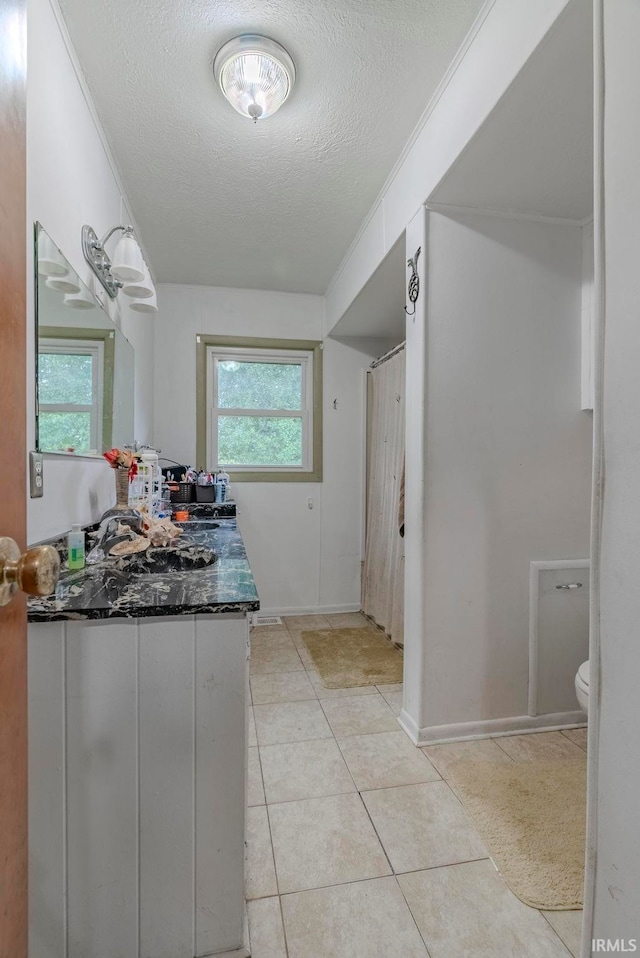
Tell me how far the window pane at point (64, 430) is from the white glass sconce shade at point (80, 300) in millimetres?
363

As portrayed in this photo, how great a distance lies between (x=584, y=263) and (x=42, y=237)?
6.96 ft

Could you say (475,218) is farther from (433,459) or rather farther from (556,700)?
(556,700)

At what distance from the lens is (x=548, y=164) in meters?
1.62

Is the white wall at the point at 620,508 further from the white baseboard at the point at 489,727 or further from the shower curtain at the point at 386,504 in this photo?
the shower curtain at the point at 386,504

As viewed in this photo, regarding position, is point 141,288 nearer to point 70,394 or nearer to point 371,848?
point 70,394

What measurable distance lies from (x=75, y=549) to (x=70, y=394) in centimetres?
54

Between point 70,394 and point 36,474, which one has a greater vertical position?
point 70,394

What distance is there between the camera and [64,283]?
56.1 inches

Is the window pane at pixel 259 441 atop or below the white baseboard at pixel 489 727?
atop

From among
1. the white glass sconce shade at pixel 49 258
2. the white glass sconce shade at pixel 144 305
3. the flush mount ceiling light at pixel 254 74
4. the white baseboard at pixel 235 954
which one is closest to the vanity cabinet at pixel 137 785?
the white baseboard at pixel 235 954

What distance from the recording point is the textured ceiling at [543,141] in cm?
119

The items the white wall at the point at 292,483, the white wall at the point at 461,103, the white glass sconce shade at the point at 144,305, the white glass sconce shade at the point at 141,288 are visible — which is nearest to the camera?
the white wall at the point at 461,103

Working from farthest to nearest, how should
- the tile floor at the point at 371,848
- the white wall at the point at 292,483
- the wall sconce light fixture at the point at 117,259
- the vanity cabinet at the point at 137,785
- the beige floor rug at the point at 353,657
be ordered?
the white wall at the point at 292,483 → the beige floor rug at the point at 353,657 → the wall sconce light fixture at the point at 117,259 → the tile floor at the point at 371,848 → the vanity cabinet at the point at 137,785
